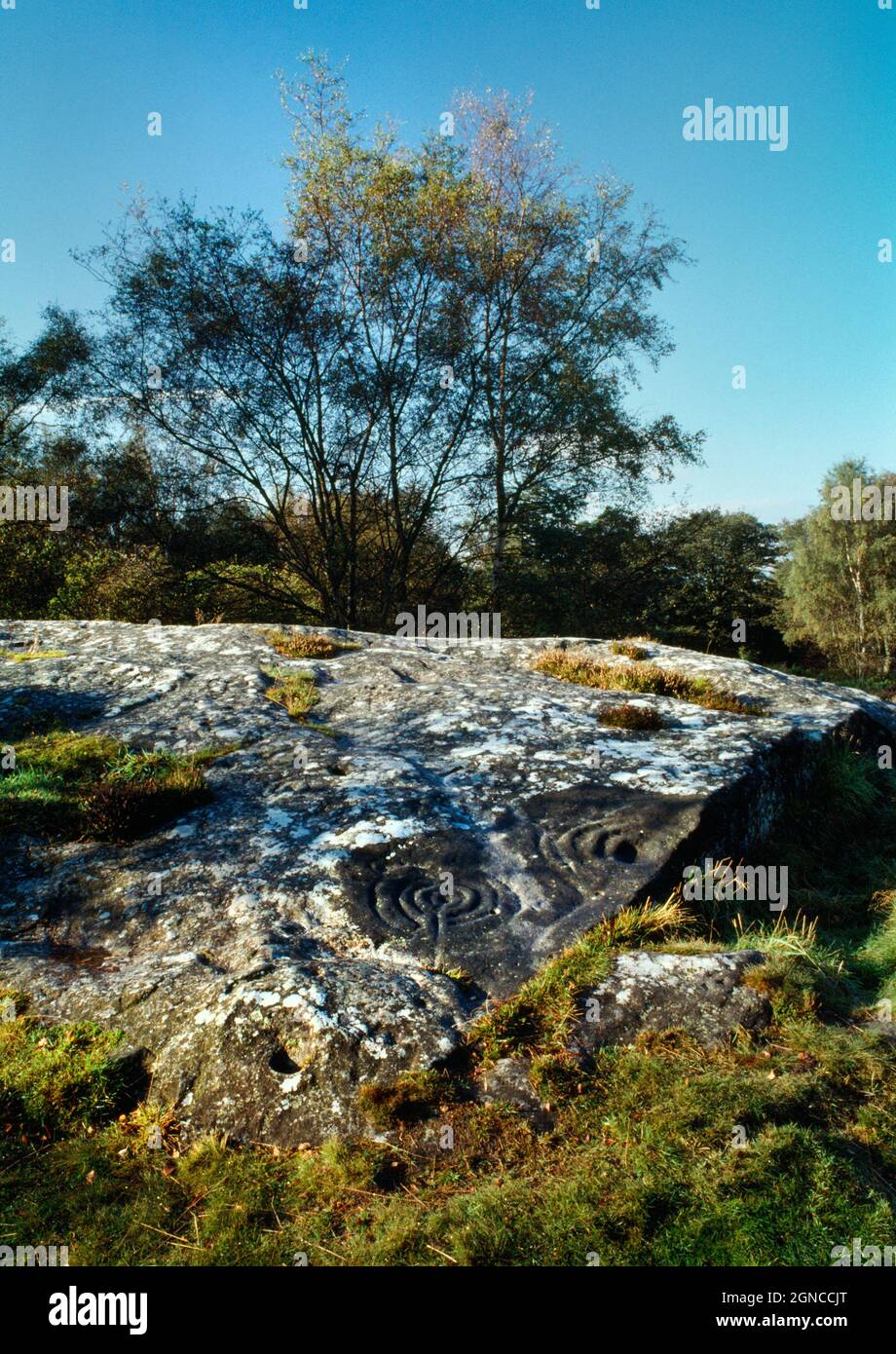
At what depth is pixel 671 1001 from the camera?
4.73 meters

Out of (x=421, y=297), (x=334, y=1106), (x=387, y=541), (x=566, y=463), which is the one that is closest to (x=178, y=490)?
(x=387, y=541)

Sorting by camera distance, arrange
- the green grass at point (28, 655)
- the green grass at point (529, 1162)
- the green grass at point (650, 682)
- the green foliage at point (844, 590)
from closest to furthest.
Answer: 1. the green grass at point (529, 1162)
2. the green grass at point (650, 682)
3. the green grass at point (28, 655)
4. the green foliage at point (844, 590)

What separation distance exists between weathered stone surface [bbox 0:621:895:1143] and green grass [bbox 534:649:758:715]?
1.35 ft

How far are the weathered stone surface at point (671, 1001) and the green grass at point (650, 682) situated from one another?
4502 mm

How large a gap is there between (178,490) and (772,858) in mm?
21873

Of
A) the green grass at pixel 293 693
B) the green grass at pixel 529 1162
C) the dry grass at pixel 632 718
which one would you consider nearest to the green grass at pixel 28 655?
the green grass at pixel 293 693

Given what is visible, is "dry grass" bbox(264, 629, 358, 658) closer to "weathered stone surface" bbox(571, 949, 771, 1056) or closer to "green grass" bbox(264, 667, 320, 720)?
"green grass" bbox(264, 667, 320, 720)

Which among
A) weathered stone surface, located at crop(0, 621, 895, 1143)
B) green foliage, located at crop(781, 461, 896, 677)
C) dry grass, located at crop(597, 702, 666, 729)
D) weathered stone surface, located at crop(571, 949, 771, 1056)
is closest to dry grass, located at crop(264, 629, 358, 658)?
weathered stone surface, located at crop(0, 621, 895, 1143)

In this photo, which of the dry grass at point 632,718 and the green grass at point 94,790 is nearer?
the green grass at point 94,790

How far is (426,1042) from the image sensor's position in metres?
4.36

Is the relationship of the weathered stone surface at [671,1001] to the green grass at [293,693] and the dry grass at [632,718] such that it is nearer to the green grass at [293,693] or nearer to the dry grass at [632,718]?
the dry grass at [632,718]

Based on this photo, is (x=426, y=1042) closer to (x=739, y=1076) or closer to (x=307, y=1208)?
(x=307, y=1208)

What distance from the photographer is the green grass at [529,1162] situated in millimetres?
3355

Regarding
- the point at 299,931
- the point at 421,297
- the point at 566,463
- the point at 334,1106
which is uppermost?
the point at 421,297
